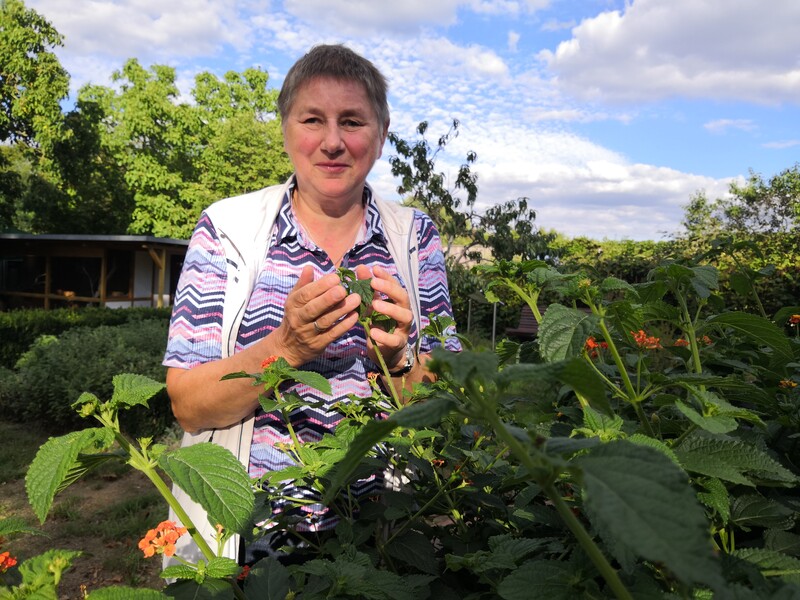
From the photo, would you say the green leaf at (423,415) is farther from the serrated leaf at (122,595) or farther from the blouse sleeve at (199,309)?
the blouse sleeve at (199,309)

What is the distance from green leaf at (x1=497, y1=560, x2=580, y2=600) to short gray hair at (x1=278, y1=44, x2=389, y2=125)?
1.78m

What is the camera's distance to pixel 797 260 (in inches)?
340

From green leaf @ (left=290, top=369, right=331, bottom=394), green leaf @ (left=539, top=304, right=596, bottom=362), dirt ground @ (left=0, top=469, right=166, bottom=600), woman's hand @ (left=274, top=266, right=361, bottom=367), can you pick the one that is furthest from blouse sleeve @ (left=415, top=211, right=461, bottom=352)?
dirt ground @ (left=0, top=469, right=166, bottom=600)

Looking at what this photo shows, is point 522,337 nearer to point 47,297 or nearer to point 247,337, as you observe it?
point 247,337

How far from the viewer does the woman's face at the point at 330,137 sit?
2.05 metres

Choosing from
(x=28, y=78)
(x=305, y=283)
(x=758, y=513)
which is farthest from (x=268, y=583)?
(x=28, y=78)

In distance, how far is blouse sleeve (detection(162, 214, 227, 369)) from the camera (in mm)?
1808

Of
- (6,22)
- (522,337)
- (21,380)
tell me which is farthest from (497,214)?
(6,22)

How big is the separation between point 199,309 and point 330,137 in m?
0.72

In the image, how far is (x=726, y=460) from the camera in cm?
78

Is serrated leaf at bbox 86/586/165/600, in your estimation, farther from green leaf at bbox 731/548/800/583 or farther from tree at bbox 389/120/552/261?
tree at bbox 389/120/552/261

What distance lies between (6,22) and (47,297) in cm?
976

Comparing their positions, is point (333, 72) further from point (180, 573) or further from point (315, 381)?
point (180, 573)

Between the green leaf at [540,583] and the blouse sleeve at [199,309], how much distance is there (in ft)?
4.43
